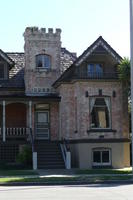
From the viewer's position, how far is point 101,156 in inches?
1180

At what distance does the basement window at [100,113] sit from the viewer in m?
29.9

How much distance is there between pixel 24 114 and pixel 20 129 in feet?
5.73

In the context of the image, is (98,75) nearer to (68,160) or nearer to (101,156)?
(101,156)

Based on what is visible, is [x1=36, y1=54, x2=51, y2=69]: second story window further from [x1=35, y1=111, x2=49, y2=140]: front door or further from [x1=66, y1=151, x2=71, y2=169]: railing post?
[x1=66, y1=151, x2=71, y2=169]: railing post

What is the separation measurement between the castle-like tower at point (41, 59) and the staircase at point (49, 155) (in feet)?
13.9

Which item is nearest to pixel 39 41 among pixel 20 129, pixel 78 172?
pixel 20 129

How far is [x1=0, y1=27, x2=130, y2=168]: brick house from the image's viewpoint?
29722 millimetres

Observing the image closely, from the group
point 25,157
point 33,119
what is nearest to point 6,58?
point 33,119

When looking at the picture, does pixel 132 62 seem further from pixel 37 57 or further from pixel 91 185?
pixel 37 57

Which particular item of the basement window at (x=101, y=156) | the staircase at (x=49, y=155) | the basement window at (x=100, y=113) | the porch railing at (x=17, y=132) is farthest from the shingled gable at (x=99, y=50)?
the basement window at (x=101, y=156)

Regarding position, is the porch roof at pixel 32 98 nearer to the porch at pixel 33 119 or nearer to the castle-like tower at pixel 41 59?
the porch at pixel 33 119

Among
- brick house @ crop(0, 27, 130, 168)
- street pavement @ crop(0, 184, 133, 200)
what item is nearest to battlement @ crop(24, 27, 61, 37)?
brick house @ crop(0, 27, 130, 168)

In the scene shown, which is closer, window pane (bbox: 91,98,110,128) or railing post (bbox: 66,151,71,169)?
railing post (bbox: 66,151,71,169)

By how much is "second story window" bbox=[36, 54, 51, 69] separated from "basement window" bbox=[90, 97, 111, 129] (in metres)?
5.45
